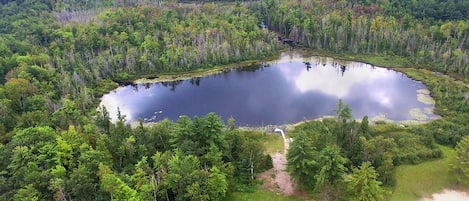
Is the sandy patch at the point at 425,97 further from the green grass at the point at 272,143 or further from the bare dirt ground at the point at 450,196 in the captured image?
the green grass at the point at 272,143

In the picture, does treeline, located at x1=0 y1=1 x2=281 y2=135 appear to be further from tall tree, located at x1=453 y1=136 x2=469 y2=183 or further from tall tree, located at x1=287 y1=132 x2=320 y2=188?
tall tree, located at x1=453 y1=136 x2=469 y2=183

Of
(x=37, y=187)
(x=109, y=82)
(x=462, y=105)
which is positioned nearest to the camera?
(x=37, y=187)

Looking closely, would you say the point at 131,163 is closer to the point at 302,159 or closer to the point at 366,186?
the point at 302,159

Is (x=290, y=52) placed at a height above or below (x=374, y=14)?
below

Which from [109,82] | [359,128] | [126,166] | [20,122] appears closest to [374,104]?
[359,128]

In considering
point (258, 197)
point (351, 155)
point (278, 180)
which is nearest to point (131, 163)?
point (258, 197)

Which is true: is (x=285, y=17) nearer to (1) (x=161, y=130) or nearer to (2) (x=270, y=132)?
(2) (x=270, y=132)
